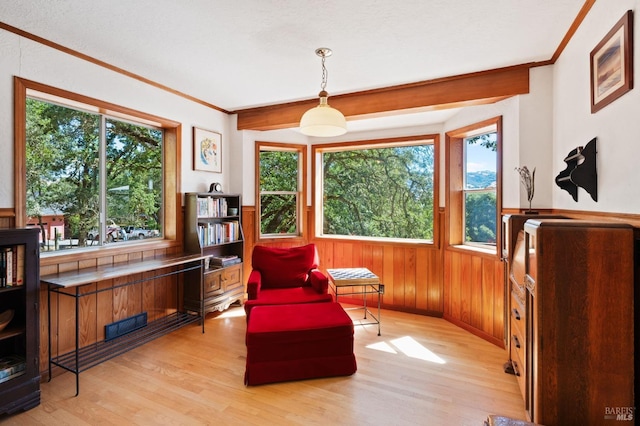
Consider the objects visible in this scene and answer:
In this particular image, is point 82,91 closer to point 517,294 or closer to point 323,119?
point 323,119

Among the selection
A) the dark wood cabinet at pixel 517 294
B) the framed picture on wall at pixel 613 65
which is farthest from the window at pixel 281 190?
the framed picture on wall at pixel 613 65

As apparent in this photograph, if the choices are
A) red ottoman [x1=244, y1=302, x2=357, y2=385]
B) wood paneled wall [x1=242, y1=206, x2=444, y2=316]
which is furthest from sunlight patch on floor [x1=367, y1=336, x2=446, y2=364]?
wood paneled wall [x1=242, y1=206, x2=444, y2=316]

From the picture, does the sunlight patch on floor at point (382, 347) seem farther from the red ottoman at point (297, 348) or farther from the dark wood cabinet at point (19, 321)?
the dark wood cabinet at point (19, 321)

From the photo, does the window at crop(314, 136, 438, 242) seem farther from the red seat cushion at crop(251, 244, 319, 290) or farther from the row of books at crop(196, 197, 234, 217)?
Answer: the row of books at crop(196, 197, 234, 217)

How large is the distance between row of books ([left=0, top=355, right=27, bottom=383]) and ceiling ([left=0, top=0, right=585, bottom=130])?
2275mm

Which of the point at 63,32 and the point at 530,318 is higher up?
the point at 63,32

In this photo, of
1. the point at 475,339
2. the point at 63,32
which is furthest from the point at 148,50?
the point at 475,339

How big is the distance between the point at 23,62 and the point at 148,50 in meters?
0.84

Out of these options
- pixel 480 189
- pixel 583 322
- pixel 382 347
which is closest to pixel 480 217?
pixel 480 189

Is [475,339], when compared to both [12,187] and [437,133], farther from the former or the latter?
[12,187]

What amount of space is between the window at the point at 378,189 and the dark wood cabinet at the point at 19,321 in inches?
123

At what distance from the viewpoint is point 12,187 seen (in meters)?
2.25

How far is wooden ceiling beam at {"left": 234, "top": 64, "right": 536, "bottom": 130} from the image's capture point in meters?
2.76

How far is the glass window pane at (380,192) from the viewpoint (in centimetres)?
414
